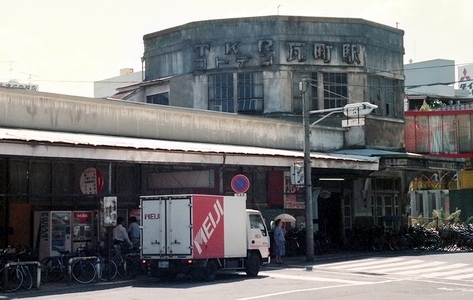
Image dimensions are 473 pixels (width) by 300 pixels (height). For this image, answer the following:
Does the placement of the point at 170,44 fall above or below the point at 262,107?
above

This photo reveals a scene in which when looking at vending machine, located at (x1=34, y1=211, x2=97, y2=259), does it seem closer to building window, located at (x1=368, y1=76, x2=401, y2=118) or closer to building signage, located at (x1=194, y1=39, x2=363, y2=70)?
building signage, located at (x1=194, y1=39, x2=363, y2=70)

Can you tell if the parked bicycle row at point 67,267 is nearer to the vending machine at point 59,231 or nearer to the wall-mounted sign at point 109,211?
the wall-mounted sign at point 109,211

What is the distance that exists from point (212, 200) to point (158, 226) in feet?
6.14

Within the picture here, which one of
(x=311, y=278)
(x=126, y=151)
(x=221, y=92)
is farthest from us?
(x=221, y=92)

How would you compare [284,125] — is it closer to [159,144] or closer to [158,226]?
[159,144]

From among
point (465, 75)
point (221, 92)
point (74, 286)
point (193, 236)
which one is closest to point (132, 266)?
point (74, 286)

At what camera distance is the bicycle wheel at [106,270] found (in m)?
25.8

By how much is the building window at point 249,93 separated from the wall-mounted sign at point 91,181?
16.9 m

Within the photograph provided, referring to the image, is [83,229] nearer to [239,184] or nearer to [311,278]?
[239,184]

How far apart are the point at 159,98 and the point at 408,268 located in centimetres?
2251

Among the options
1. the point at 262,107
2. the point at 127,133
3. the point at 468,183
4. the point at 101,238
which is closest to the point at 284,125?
the point at 262,107

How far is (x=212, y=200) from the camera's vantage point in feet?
86.2

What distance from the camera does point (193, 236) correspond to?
2509 cm

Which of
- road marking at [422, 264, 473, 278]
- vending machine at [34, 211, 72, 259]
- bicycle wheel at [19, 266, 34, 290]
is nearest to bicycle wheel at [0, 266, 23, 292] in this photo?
bicycle wheel at [19, 266, 34, 290]
